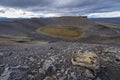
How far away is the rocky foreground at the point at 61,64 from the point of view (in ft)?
55.7

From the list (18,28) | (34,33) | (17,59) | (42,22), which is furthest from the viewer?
(42,22)

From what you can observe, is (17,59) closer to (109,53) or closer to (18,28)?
(109,53)

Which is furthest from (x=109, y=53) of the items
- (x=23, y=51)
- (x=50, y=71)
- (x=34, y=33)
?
(x=34, y=33)

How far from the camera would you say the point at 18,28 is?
4506 centimetres

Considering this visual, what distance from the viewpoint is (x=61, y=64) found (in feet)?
58.0

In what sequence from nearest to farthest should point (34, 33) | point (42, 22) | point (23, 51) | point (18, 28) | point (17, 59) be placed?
point (17, 59) < point (23, 51) < point (34, 33) < point (18, 28) < point (42, 22)

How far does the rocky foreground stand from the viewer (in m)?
17.0

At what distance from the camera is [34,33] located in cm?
4197

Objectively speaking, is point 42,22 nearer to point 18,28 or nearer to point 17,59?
point 18,28

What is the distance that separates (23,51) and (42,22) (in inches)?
1125

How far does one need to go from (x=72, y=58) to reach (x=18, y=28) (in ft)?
91.9

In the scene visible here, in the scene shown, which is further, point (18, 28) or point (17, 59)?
point (18, 28)

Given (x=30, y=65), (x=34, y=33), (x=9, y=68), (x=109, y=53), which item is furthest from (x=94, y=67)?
(x=34, y=33)

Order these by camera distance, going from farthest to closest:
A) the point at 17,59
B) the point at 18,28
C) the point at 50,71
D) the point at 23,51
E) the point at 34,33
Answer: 1. the point at 18,28
2. the point at 34,33
3. the point at 23,51
4. the point at 17,59
5. the point at 50,71
